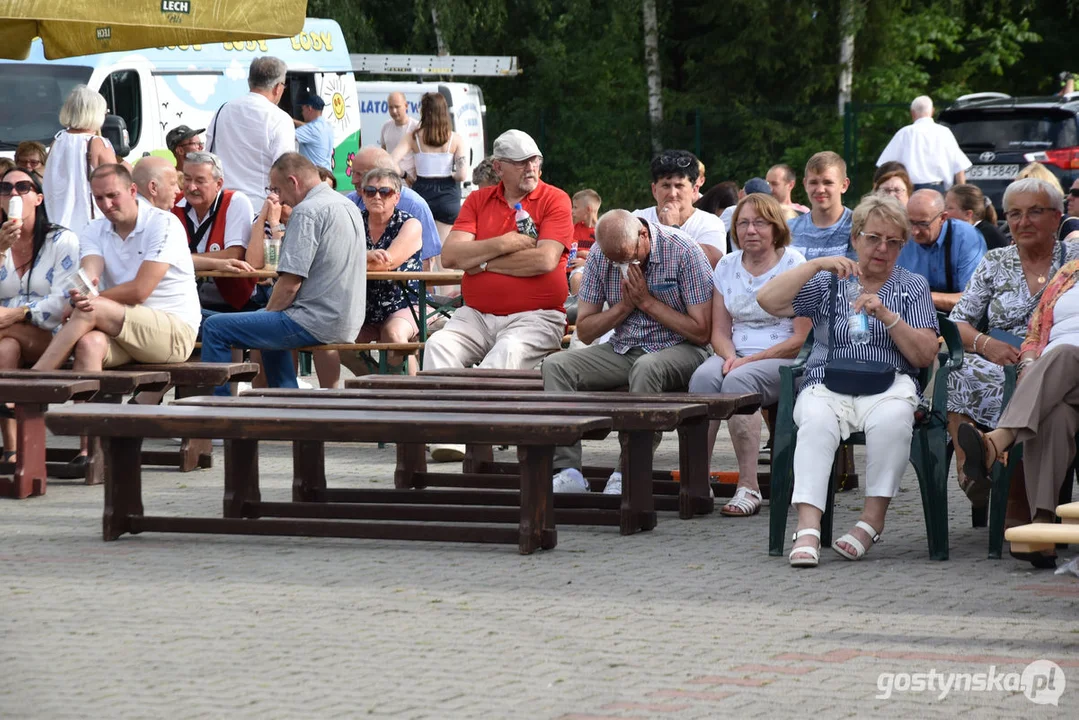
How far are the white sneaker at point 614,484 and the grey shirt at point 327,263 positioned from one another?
2234mm

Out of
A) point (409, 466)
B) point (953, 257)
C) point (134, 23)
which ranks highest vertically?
point (134, 23)

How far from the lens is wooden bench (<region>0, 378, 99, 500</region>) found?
25.3 feet

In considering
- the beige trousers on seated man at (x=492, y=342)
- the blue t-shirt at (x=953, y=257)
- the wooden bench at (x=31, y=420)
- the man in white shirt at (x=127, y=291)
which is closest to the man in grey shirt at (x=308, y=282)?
the man in white shirt at (x=127, y=291)

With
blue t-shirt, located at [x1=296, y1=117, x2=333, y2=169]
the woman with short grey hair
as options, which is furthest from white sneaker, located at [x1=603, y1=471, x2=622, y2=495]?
blue t-shirt, located at [x1=296, y1=117, x2=333, y2=169]

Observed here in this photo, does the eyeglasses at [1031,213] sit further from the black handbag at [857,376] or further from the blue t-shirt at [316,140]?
the blue t-shirt at [316,140]

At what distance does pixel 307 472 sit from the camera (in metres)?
7.62

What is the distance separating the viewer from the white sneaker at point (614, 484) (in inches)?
301

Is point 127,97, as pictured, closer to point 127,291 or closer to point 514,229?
point 127,291

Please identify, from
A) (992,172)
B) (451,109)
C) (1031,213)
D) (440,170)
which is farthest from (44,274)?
(451,109)

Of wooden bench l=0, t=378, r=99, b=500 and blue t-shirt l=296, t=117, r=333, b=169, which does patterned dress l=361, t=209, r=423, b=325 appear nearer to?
wooden bench l=0, t=378, r=99, b=500

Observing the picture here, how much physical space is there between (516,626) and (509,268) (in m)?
3.98

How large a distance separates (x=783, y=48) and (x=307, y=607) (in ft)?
85.2

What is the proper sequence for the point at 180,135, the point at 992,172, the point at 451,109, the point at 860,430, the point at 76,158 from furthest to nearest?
the point at 451,109 < the point at 992,172 < the point at 180,135 < the point at 76,158 < the point at 860,430

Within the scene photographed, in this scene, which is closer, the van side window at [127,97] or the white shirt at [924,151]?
the van side window at [127,97]
